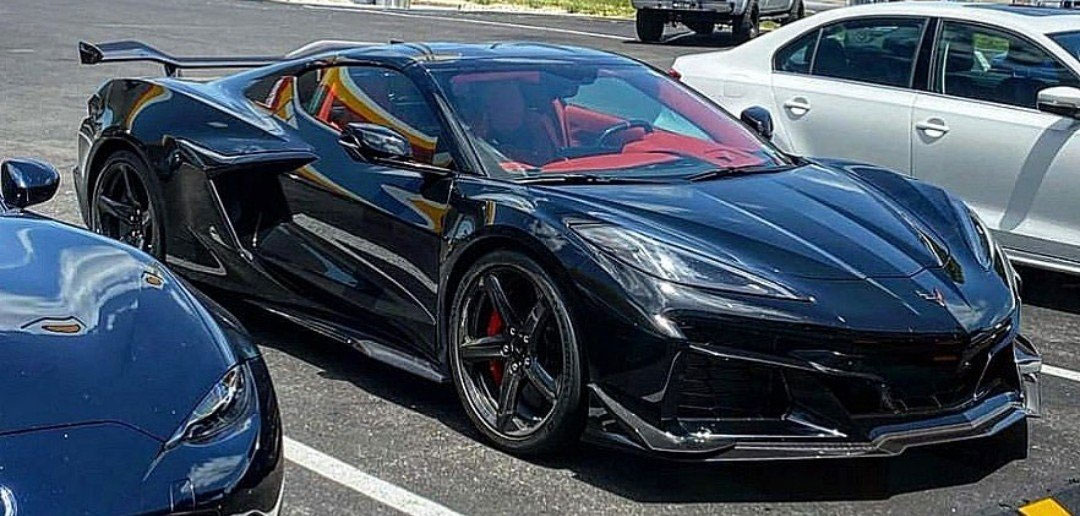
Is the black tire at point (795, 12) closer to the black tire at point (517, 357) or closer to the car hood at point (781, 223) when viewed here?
the car hood at point (781, 223)

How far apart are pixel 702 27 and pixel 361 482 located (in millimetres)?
21494

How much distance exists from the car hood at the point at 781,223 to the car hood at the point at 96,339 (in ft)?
4.75

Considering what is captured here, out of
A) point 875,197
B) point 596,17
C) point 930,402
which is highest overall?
point 875,197

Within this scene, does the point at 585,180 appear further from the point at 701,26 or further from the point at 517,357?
the point at 701,26

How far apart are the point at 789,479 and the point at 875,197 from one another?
1.19 meters

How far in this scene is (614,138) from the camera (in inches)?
208

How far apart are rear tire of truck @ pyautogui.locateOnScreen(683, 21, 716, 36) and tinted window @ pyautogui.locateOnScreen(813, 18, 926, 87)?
55.6ft

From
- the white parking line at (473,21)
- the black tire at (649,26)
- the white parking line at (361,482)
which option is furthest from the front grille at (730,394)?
the white parking line at (473,21)

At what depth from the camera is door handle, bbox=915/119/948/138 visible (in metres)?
7.13

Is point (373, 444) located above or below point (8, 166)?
below

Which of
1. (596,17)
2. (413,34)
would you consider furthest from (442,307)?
(596,17)

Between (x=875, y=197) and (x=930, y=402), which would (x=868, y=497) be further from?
(x=875, y=197)

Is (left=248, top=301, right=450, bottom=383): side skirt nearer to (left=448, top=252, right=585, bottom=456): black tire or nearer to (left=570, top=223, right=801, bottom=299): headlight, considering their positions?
(left=448, top=252, right=585, bottom=456): black tire

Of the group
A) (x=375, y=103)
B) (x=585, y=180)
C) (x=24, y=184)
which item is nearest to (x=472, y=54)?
(x=375, y=103)
